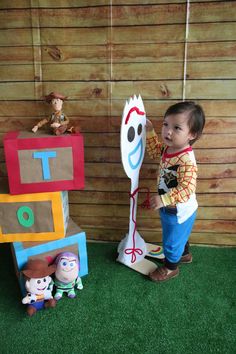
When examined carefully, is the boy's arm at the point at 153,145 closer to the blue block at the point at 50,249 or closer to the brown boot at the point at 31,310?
the blue block at the point at 50,249

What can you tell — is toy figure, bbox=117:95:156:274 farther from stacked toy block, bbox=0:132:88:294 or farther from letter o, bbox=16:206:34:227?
letter o, bbox=16:206:34:227

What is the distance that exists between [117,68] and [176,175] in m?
0.59

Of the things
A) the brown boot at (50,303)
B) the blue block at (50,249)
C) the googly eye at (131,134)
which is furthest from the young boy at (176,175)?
the brown boot at (50,303)

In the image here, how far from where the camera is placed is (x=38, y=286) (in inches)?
54.9

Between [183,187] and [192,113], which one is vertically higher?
[192,113]

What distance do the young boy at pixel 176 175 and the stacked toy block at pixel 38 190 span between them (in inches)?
15.0

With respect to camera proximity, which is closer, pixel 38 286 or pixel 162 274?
pixel 38 286

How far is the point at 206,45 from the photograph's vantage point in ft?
4.99

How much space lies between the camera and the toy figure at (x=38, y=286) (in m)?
1.38

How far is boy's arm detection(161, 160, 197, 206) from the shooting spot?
140 centimetres

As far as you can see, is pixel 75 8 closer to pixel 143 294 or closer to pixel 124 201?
pixel 124 201

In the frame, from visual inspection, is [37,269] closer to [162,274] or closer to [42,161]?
[42,161]

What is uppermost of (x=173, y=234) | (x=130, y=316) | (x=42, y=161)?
(x=42, y=161)

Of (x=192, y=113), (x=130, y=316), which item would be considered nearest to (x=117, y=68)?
(x=192, y=113)
